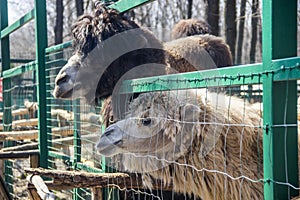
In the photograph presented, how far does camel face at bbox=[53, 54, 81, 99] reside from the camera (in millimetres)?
3842

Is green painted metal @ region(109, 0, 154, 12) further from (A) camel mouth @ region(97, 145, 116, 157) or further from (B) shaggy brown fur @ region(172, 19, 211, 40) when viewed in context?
(B) shaggy brown fur @ region(172, 19, 211, 40)

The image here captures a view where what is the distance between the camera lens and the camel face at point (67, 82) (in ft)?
12.6

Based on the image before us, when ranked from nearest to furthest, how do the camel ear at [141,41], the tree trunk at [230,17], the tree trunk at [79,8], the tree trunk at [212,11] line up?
1. the camel ear at [141,41]
2. the tree trunk at [212,11]
3. the tree trunk at [230,17]
4. the tree trunk at [79,8]

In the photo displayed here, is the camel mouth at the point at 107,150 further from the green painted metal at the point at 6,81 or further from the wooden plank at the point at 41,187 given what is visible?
the green painted metal at the point at 6,81

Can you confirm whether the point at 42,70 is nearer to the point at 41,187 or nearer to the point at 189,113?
the point at 41,187

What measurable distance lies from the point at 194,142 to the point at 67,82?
1.64m

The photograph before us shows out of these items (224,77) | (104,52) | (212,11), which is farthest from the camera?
(212,11)

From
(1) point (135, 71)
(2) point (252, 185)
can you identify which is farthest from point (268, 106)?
(1) point (135, 71)

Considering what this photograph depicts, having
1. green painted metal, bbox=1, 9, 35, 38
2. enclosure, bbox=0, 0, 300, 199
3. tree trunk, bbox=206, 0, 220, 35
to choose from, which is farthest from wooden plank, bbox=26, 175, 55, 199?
tree trunk, bbox=206, 0, 220, 35

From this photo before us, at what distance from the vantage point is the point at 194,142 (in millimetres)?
2521

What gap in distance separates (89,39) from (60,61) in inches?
46.9

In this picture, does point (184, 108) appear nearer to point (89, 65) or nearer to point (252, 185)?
point (252, 185)

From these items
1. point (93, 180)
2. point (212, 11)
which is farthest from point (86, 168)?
point (212, 11)

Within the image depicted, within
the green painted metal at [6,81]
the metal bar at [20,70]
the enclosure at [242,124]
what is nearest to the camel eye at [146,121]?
the enclosure at [242,124]
